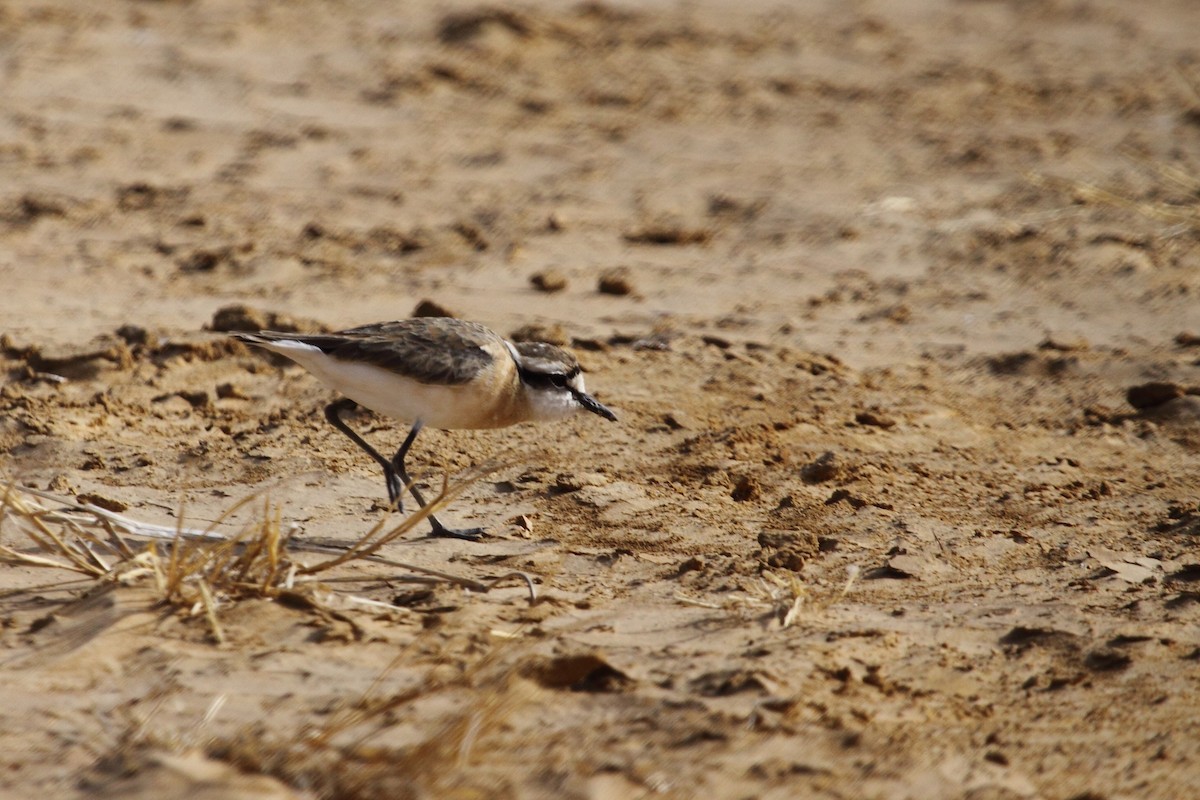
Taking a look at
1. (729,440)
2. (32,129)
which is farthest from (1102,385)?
(32,129)

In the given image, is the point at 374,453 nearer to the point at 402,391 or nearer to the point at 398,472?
the point at 398,472

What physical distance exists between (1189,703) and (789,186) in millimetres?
6519

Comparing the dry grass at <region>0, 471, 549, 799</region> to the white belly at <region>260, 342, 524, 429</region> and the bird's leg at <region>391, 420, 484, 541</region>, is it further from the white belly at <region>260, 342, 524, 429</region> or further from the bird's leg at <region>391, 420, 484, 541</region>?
the white belly at <region>260, 342, 524, 429</region>

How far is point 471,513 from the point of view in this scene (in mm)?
6184

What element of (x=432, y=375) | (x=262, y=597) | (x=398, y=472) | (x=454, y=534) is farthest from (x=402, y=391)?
(x=262, y=597)

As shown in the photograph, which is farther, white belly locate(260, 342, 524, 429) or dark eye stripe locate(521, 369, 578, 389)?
dark eye stripe locate(521, 369, 578, 389)

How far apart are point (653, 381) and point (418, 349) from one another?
1697 millimetres

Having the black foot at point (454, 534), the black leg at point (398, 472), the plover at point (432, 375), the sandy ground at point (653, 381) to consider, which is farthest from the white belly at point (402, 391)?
the black foot at point (454, 534)

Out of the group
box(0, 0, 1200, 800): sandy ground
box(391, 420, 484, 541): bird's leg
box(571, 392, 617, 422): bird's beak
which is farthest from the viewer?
box(571, 392, 617, 422): bird's beak

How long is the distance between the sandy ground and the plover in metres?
0.30

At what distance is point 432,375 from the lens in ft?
19.8

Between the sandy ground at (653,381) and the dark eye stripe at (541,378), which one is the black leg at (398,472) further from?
the dark eye stripe at (541,378)

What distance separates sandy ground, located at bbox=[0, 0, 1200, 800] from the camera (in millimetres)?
4395

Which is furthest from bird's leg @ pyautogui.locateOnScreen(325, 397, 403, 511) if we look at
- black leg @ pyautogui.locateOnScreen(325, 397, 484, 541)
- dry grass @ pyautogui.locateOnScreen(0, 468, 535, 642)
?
dry grass @ pyautogui.locateOnScreen(0, 468, 535, 642)
